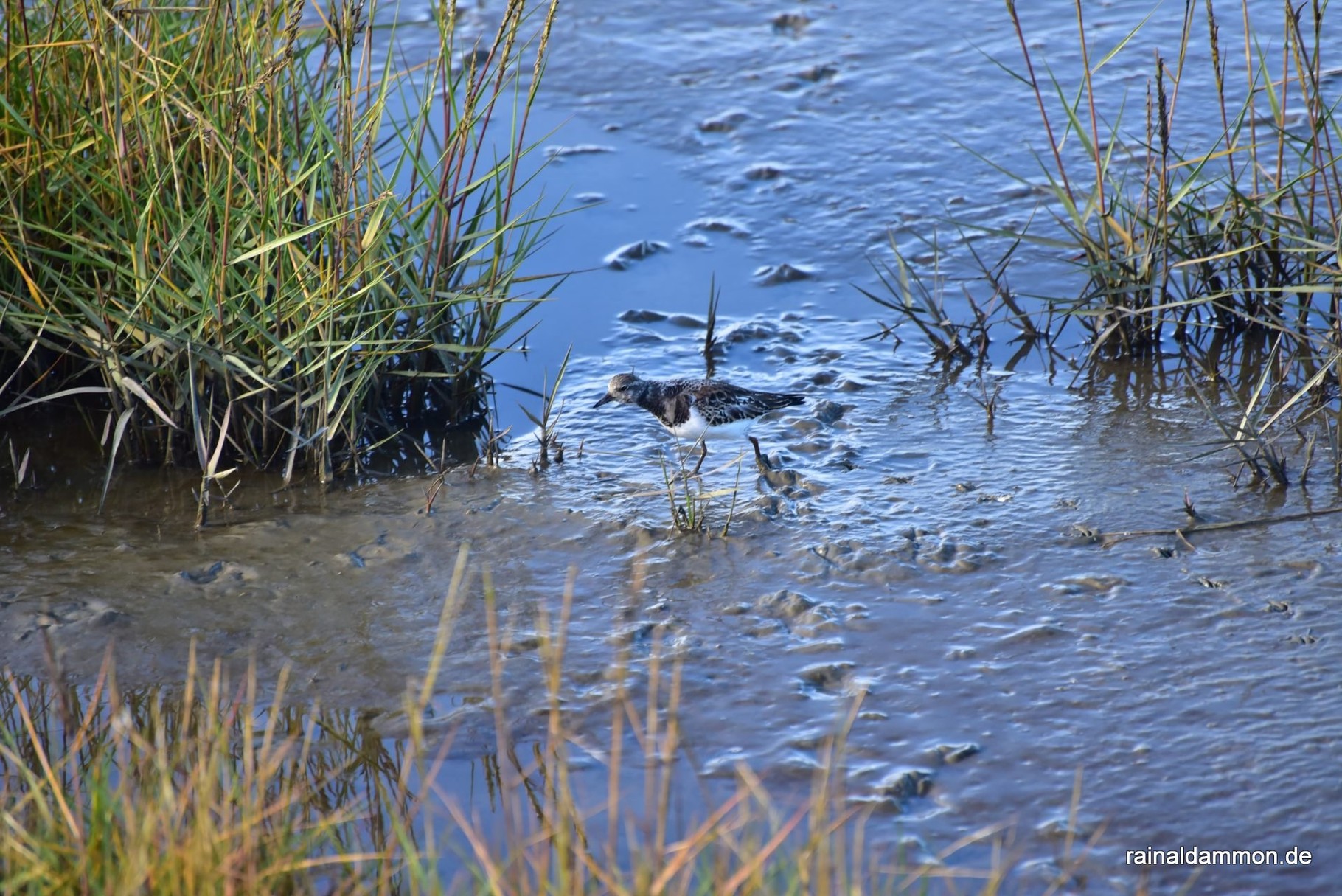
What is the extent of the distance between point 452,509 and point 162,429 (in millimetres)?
1273

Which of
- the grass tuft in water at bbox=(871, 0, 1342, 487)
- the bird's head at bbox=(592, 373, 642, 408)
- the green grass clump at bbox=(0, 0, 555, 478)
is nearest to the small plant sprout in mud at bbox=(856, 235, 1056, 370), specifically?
the grass tuft in water at bbox=(871, 0, 1342, 487)

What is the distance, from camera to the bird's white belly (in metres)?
5.26

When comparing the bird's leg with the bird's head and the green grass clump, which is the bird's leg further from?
the green grass clump

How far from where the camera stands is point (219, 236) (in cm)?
502

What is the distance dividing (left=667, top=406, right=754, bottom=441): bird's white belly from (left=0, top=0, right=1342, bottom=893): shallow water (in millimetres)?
201

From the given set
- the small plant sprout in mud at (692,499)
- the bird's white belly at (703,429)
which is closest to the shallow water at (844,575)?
the small plant sprout in mud at (692,499)

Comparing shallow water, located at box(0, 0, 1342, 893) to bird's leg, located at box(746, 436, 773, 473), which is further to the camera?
bird's leg, located at box(746, 436, 773, 473)

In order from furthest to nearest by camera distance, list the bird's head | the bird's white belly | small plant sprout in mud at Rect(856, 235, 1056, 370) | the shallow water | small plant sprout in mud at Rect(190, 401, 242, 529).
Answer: small plant sprout in mud at Rect(856, 235, 1056, 370)
the bird's head
the bird's white belly
small plant sprout in mud at Rect(190, 401, 242, 529)
the shallow water

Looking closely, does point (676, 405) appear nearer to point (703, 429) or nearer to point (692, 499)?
Result: point (703, 429)

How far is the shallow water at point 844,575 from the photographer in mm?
3590

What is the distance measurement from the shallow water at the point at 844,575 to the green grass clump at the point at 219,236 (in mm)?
405

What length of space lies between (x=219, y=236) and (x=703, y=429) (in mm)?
2031

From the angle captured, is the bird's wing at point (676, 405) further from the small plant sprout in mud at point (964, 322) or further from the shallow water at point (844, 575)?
the small plant sprout in mud at point (964, 322)

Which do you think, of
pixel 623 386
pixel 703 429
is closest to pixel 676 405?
pixel 703 429
